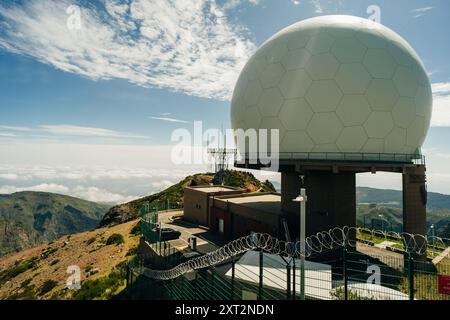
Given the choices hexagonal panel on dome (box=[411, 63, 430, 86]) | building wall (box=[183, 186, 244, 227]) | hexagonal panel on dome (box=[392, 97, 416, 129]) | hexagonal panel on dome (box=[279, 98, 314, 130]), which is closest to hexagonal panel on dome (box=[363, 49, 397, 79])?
hexagonal panel on dome (box=[392, 97, 416, 129])

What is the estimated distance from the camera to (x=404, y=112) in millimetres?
16500

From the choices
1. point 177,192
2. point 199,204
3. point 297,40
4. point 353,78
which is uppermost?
point 297,40

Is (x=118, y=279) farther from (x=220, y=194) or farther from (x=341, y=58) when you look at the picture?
(x=341, y=58)

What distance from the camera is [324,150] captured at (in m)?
16.4

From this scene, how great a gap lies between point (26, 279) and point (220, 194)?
24.4 metres

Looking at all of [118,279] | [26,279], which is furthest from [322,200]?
[26,279]

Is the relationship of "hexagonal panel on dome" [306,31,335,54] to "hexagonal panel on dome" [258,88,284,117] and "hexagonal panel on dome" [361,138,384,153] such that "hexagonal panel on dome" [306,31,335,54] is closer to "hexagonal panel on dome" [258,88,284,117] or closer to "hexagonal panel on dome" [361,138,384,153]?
"hexagonal panel on dome" [258,88,284,117]

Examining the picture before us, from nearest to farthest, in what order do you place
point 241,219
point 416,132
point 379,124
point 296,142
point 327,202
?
1. point 379,124
2. point 296,142
3. point 416,132
4. point 327,202
5. point 241,219

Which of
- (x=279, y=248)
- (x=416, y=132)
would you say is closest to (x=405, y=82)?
(x=416, y=132)

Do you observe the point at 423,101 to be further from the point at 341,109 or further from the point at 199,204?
the point at 199,204

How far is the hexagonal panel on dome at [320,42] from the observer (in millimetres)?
16894

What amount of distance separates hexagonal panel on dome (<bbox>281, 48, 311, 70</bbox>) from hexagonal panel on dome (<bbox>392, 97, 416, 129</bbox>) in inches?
242

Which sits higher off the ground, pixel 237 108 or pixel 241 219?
pixel 237 108

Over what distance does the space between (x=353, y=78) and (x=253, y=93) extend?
656 centimetres
